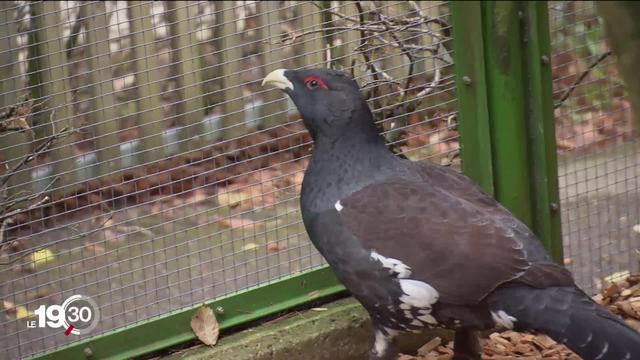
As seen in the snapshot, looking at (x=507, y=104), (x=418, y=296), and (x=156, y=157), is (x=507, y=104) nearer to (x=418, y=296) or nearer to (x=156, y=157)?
(x=418, y=296)

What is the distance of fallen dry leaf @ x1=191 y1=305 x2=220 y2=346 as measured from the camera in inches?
202

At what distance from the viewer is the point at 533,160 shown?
5.46 m

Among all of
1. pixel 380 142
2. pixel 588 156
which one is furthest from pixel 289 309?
pixel 588 156

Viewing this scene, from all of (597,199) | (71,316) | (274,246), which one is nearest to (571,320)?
(597,199)

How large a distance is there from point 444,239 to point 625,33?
5.32 feet

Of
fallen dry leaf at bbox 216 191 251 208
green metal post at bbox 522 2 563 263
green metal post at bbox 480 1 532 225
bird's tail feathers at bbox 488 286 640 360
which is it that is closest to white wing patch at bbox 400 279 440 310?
bird's tail feathers at bbox 488 286 640 360

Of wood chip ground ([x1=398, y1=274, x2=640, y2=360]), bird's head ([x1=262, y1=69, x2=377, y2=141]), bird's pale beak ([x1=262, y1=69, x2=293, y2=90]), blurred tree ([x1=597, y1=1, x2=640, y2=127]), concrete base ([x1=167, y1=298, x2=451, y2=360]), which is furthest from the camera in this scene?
wood chip ground ([x1=398, y1=274, x2=640, y2=360])

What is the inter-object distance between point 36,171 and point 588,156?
313 centimetres

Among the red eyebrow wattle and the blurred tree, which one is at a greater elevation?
the blurred tree

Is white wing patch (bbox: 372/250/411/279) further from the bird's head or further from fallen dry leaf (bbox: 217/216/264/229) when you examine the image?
fallen dry leaf (bbox: 217/216/264/229)

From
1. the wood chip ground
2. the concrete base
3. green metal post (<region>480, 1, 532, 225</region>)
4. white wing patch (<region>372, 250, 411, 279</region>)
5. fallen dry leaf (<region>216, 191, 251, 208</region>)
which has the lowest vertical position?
the wood chip ground

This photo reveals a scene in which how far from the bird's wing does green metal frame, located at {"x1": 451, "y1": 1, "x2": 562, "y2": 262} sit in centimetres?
68

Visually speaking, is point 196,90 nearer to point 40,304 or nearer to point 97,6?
point 97,6

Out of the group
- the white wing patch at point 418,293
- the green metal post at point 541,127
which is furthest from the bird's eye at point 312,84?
the green metal post at point 541,127
